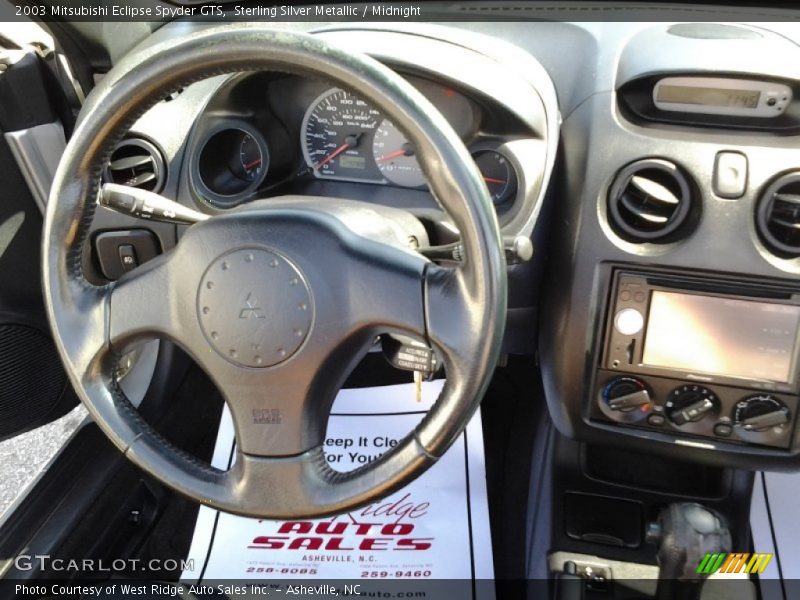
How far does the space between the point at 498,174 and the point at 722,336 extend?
16.5 inches

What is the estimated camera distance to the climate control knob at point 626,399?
3.95ft

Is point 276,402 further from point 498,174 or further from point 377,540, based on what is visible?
point 377,540

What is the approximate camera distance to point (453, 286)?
821mm

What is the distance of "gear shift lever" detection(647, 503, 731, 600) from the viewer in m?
1.03

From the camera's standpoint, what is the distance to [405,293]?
2.75ft

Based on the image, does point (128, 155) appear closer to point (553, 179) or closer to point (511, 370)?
point (553, 179)

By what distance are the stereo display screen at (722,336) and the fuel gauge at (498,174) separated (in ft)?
0.91

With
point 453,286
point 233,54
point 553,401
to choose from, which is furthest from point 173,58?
point 553,401

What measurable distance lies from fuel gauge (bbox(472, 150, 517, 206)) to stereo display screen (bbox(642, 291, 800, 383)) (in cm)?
28

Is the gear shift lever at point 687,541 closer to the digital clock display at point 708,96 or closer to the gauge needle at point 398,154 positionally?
the digital clock display at point 708,96

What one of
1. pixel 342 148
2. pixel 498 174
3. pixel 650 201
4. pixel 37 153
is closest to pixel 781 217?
pixel 650 201

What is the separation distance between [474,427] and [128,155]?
88 cm

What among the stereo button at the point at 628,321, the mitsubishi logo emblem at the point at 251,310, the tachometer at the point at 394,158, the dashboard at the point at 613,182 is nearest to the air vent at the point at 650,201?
the dashboard at the point at 613,182

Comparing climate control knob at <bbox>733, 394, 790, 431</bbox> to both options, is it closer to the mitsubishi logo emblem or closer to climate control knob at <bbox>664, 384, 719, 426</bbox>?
climate control knob at <bbox>664, 384, 719, 426</bbox>
